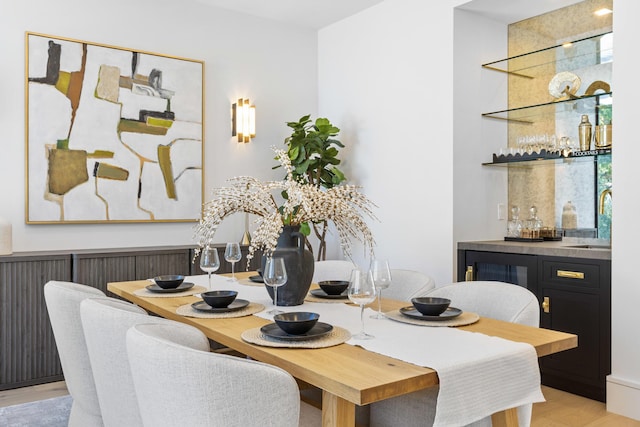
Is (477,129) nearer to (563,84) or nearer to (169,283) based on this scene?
(563,84)

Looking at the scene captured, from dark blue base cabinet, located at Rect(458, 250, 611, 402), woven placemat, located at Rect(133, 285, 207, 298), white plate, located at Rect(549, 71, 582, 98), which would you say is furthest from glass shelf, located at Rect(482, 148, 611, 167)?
woven placemat, located at Rect(133, 285, 207, 298)

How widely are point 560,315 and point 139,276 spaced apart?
107 inches

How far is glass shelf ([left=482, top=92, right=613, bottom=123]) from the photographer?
363 cm

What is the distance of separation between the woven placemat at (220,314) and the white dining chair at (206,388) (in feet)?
2.47

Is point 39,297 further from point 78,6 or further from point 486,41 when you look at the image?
point 486,41

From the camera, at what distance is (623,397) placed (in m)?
3.04

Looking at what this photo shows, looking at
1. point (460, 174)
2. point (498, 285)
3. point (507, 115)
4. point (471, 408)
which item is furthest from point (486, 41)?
point (471, 408)

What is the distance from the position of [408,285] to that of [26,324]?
92.2 inches

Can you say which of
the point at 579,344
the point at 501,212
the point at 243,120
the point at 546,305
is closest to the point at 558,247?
the point at 546,305

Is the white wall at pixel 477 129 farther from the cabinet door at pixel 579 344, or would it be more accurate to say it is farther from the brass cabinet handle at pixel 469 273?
the cabinet door at pixel 579 344

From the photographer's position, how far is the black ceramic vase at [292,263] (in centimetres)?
225

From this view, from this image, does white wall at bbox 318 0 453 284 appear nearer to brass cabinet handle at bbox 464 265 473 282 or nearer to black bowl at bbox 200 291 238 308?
brass cabinet handle at bbox 464 265 473 282

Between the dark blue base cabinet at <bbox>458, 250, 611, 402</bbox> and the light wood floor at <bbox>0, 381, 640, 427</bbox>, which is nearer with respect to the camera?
the light wood floor at <bbox>0, 381, 640, 427</bbox>

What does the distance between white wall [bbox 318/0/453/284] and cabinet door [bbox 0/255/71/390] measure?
2.40 metres
